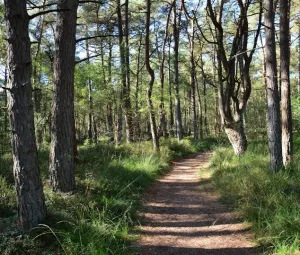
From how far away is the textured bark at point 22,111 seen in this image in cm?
382

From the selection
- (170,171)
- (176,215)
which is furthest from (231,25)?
(176,215)

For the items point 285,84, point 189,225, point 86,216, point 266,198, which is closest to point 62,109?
point 86,216

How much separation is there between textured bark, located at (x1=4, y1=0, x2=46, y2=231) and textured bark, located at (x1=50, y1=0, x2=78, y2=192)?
178 cm

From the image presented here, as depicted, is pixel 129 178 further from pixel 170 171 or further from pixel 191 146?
pixel 191 146

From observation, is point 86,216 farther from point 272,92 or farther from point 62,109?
point 272,92

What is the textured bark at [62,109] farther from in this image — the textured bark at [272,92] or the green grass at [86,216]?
the textured bark at [272,92]

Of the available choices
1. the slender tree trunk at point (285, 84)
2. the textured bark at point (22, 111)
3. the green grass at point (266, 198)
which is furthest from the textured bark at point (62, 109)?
the slender tree trunk at point (285, 84)

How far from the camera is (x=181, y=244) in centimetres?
458

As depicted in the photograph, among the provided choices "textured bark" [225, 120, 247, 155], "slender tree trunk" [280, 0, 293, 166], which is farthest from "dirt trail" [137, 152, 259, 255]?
"textured bark" [225, 120, 247, 155]

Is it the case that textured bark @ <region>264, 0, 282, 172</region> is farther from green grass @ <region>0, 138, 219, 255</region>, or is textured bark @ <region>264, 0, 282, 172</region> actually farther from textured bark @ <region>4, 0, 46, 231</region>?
textured bark @ <region>4, 0, 46, 231</region>

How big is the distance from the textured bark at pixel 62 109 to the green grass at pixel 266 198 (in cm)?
346

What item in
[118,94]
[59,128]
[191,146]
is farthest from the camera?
[191,146]

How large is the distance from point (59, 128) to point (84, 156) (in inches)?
157

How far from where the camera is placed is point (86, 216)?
486cm
